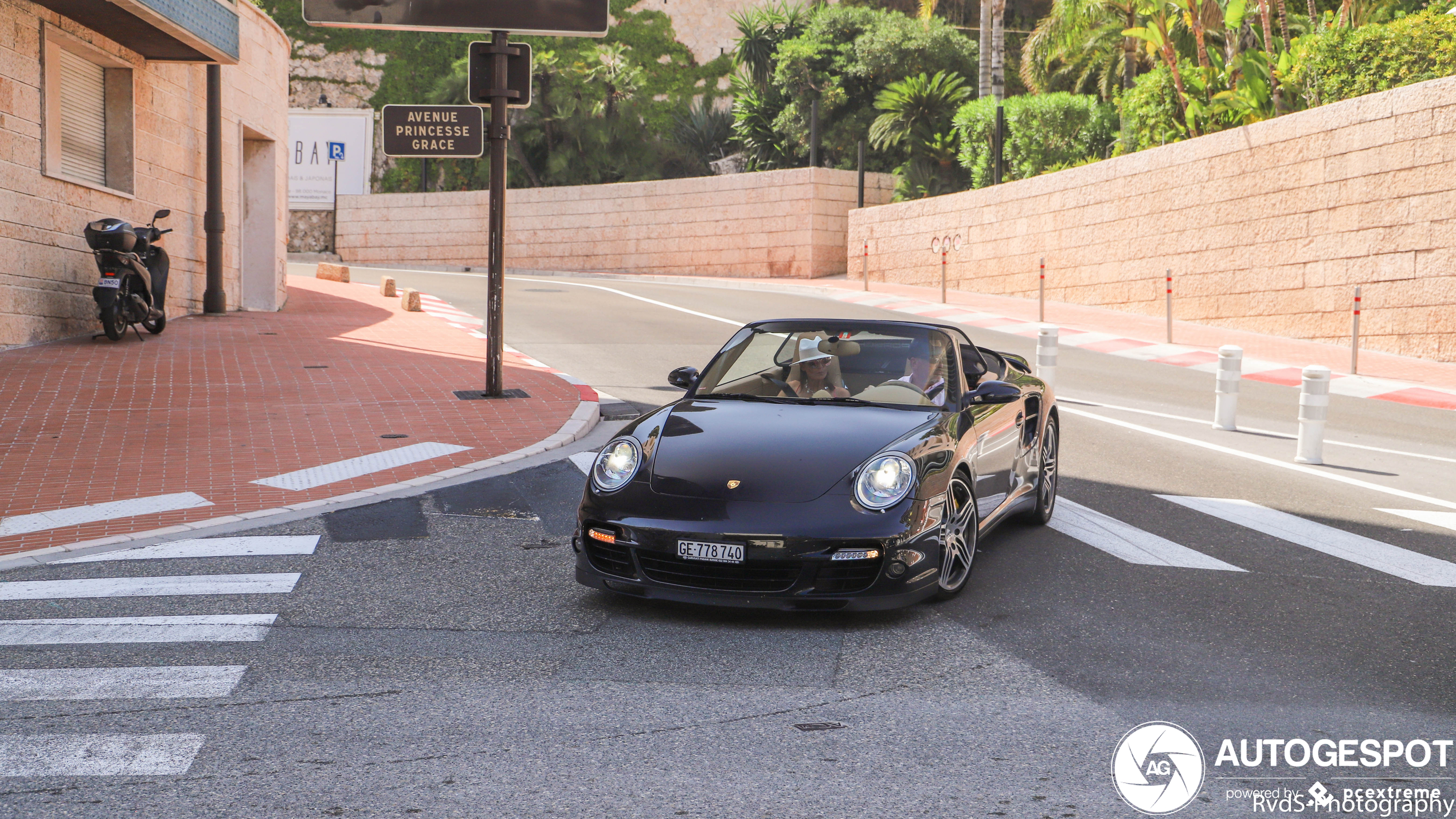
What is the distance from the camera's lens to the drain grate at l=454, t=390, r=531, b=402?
12.5 meters

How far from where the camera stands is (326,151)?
4703 centimetres

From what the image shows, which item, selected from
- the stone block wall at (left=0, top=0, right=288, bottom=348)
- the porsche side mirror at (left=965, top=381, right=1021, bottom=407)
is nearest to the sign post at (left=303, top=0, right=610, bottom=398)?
the stone block wall at (left=0, top=0, right=288, bottom=348)

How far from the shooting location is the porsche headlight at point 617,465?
5652mm

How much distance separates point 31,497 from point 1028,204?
23978mm

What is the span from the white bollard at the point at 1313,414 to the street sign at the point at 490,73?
7200 millimetres

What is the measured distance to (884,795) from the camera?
365 centimetres

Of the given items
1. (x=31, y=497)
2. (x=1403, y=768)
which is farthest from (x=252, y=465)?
(x=1403, y=768)

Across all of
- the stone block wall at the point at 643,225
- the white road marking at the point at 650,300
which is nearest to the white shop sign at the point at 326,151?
the stone block wall at the point at 643,225

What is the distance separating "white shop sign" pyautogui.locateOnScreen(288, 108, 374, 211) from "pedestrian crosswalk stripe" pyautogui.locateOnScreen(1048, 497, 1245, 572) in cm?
4239

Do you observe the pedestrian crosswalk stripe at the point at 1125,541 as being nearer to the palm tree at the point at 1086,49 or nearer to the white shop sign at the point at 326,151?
the palm tree at the point at 1086,49

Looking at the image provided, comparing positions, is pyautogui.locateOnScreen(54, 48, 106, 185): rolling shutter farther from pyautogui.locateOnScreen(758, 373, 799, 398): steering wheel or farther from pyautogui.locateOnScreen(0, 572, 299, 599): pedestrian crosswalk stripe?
pyautogui.locateOnScreen(758, 373, 799, 398): steering wheel

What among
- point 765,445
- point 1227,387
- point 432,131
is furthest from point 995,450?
point 432,131

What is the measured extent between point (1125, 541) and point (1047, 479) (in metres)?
0.70

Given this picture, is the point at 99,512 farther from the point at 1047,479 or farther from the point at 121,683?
the point at 1047,479
